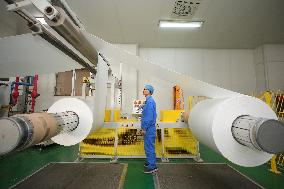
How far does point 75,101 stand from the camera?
114 centimetres

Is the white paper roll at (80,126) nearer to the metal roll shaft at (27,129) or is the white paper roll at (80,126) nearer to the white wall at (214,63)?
the metal roll shaft at (27,129)

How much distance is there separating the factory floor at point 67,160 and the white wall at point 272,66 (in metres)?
4.22

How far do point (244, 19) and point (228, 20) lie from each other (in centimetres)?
42

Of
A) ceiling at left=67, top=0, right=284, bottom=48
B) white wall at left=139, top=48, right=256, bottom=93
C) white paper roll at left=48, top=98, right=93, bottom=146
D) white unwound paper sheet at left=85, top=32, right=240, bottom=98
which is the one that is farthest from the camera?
white wall at left=139, top=48, right=256, bottom=93

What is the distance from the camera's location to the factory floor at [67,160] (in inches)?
119

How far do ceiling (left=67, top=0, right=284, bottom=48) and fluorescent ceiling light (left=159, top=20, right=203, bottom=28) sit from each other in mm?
190

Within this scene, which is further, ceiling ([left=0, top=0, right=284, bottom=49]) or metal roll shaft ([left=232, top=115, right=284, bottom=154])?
ceiling ([left=0, top=0, right=284, bottom=49])

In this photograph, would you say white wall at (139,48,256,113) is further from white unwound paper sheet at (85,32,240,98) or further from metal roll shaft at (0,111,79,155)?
metal roll shaft at (0,111,79,155)

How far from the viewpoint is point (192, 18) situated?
5.68 meters

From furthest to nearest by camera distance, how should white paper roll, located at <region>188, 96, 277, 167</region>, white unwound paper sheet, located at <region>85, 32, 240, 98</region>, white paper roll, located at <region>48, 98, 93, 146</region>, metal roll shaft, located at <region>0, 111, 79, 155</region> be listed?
white unwound paper sheet, located at <region>85, 32, 240, 98</region> < white paper roll, located at <region>48, 98, 93, 146</region> < white paper roll, located at <region>188, 96, 277, 167</region> < metal roll shaft, located at <region>0, 111, 79, 155</region>

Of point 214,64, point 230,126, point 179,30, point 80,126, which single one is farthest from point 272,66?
point 80,126

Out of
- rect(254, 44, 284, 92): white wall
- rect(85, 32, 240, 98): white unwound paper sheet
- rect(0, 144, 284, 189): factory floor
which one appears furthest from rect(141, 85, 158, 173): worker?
rect(254, 44, 284, 92): white wall

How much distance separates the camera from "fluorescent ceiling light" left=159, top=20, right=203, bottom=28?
19.4 feet

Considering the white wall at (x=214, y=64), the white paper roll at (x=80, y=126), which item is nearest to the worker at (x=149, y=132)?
the white paper roll at (x=80, y=126)
